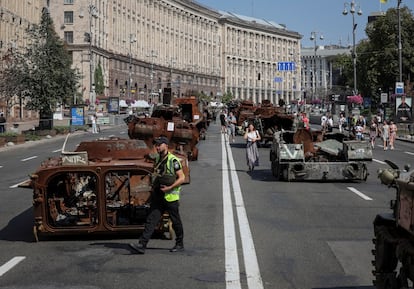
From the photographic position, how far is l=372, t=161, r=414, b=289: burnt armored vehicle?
6.30 meters

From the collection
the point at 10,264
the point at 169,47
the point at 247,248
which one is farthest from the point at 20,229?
the point at 169,47

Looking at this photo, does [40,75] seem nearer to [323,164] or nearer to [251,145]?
[251,145]

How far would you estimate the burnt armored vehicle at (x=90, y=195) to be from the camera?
11.3m

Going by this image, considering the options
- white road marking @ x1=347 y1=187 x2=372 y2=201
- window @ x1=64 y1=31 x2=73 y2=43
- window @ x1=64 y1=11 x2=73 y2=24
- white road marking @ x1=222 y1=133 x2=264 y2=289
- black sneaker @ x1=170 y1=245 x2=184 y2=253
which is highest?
window @ x1=64 y1=11 x2=73 y2=24

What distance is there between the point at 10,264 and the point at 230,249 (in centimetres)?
312

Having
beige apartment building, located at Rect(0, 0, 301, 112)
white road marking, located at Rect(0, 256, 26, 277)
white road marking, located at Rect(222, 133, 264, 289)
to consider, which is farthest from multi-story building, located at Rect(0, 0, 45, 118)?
white road marking, located at Rect(0, 256, 26, 277)

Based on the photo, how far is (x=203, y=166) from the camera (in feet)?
87.0

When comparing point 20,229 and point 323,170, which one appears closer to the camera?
point 20,229

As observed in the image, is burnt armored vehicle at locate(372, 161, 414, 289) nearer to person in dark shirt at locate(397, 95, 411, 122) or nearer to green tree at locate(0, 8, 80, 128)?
person in dark shirt at locate(397, 95, 411, 122)

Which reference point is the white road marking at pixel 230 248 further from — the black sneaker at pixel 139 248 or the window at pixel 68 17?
the window at pixel 68 17

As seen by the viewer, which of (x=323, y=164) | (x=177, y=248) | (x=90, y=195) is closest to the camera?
(x=177, y=248)

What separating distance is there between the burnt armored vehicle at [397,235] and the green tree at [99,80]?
9426 centimetres

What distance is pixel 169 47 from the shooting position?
139875 mm

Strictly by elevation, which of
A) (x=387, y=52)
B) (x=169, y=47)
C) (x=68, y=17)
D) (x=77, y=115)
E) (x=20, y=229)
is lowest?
(x=20, y=229)
